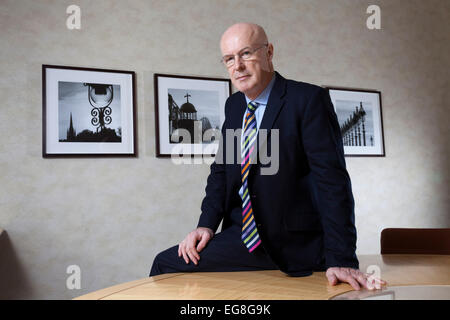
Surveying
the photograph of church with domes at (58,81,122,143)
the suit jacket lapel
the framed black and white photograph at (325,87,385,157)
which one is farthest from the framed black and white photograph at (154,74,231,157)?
the suit jacket lapel

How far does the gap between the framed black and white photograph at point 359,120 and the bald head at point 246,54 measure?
8.33ft

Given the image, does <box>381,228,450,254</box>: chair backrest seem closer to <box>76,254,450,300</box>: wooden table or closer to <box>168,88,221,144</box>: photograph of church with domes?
<box>76,254,450,300</box>: wooden table

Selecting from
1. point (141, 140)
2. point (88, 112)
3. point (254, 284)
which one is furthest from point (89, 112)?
point (254, 284)

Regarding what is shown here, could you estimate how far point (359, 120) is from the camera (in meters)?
4.40

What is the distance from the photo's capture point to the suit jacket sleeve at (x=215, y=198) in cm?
195

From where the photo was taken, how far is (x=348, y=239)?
5.07 feet

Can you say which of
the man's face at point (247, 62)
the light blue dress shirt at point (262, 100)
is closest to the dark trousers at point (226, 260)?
the light blue dress shirt at point (262, 100)

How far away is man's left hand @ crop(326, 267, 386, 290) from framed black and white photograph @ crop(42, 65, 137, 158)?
2.29m

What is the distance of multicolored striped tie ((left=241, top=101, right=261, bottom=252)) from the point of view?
173 centimetres

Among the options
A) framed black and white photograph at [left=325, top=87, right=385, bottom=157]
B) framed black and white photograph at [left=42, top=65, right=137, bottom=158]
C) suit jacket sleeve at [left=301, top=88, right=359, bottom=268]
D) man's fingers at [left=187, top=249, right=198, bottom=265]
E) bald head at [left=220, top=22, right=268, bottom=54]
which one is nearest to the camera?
suit jacket sleeve at [left=301, top=88, right=359, bottom=268]

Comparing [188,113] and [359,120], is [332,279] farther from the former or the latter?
[359,120]

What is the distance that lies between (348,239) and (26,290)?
2505 mm

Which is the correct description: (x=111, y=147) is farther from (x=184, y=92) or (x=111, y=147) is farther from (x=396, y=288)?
(x=396, y=288)

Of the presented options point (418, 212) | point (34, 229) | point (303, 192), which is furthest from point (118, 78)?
point (418, 212)
